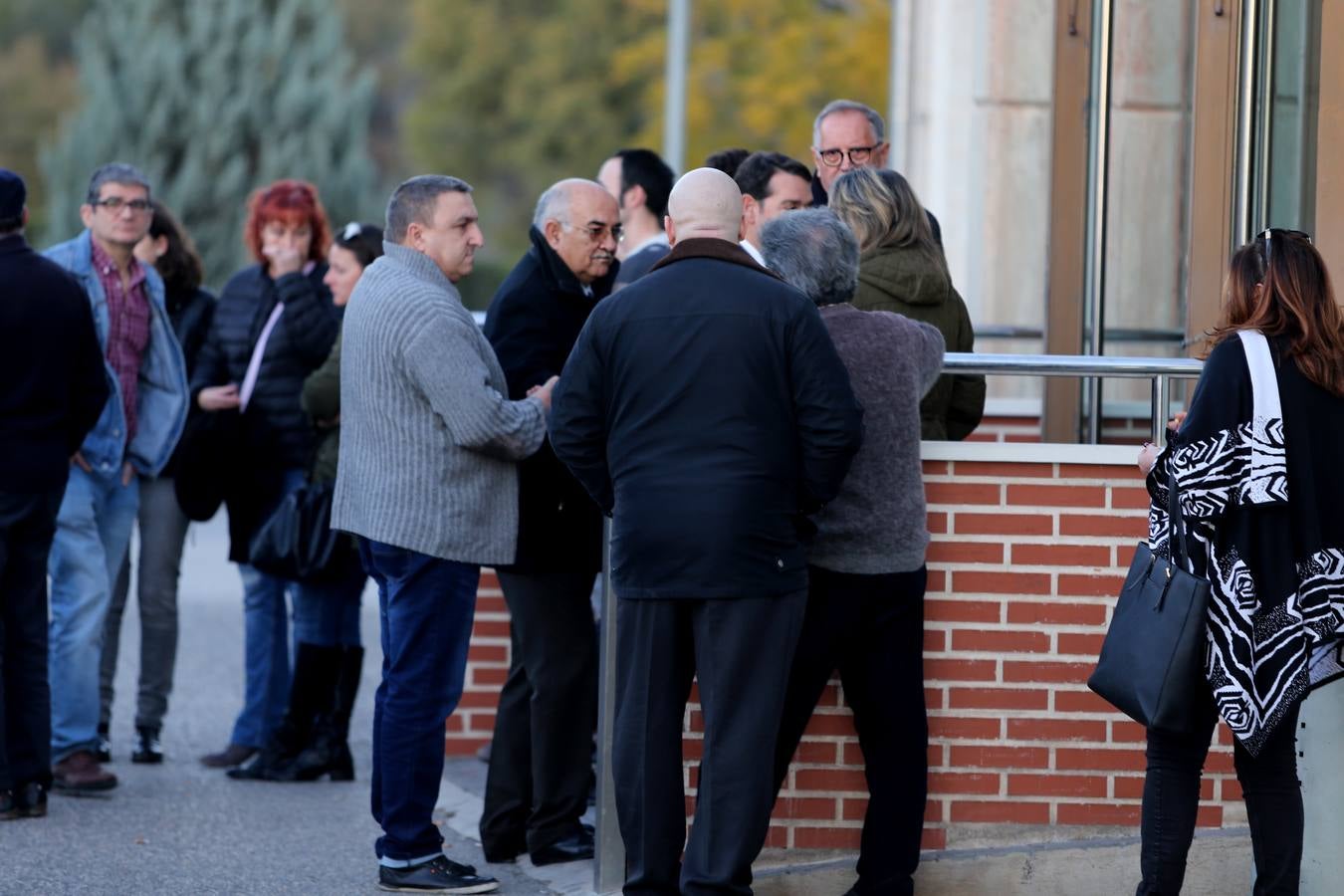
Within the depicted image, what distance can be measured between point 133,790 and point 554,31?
4479 cm

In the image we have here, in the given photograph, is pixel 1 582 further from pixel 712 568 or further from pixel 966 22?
pixel 966 22

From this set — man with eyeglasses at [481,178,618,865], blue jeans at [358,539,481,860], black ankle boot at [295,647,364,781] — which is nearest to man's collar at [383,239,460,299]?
man with eyeglasses at [481,178,618,865]

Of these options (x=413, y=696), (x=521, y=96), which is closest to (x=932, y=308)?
(x=413, y=696)

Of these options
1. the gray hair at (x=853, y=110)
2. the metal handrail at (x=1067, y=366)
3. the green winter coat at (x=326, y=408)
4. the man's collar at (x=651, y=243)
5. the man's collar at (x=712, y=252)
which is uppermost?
the gray hair at (x=853, y=110)

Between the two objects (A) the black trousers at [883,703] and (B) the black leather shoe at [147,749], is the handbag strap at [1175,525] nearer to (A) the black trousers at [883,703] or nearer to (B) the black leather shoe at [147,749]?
(A) the black trousers at [883,703]

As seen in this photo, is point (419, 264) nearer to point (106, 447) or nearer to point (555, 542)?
point (555, 542)

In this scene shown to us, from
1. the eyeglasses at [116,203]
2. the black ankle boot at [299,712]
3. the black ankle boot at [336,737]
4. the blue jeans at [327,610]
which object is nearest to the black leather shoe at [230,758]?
the black ankle boot at [299,712]

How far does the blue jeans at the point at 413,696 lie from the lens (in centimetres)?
618

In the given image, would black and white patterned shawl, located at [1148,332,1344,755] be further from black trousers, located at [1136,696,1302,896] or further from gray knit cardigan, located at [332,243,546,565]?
gray knit cardigan, located at [332,243,546,565]

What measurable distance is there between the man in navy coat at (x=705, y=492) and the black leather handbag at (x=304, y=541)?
257cm

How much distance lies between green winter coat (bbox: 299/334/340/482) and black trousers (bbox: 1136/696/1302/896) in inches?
137

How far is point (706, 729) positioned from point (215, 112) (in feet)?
112

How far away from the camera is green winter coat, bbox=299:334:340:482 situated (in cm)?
777

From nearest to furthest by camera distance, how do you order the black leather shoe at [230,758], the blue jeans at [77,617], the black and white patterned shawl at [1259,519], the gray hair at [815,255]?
1. the black and white patterned shawl at [1259,519]
2. the gray hair at [815,255]
3. the blue jeans at [77,617]
4. the black leather shoe at [230,758]
